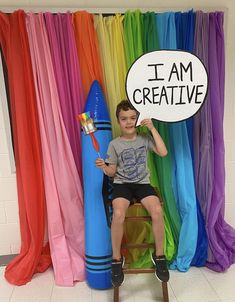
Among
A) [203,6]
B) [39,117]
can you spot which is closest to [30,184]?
[39,117]

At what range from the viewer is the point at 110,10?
194cm

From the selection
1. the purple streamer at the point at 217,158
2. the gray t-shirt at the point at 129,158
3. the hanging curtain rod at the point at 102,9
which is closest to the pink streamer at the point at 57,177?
the hanging curtain rod at the point at 102,9

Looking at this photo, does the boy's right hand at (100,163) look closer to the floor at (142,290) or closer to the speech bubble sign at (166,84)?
the speech bubble sign at (166,84)

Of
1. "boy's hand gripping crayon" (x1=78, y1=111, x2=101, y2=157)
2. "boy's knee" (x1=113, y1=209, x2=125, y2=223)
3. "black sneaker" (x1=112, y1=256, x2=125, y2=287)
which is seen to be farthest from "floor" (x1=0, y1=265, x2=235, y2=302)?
"boy's hand gripping crayon" (x1=78, y1=111, x2=101, y2=157)

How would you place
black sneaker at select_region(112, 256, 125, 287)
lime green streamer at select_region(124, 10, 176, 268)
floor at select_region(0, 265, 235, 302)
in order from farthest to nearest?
1. lime green streamer at select_region(124, 10, 176, 268)
2. floor at select_region(0, 265, 235, 302)
3. black sneaker at select_region(112, 256, 125, 287)

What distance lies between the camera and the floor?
181 cm

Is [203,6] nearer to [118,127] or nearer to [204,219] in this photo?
[118,127]

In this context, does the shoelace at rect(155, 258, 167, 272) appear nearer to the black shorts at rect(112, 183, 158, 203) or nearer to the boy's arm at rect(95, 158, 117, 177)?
the black shorts at rect(112, 183, 158, 203)

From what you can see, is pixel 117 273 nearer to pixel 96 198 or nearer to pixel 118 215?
pixel 118 215

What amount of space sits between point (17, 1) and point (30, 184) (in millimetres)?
1190

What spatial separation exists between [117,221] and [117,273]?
0.97 feet

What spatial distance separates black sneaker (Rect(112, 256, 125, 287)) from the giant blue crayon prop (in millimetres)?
148

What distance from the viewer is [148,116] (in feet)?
5.81

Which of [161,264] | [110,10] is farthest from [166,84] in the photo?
[161,264]
